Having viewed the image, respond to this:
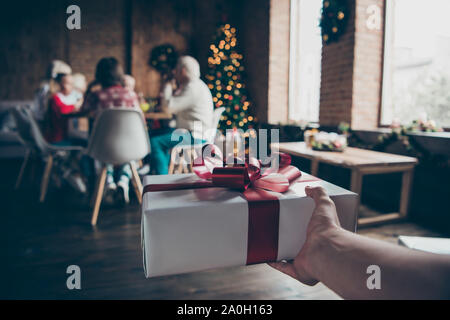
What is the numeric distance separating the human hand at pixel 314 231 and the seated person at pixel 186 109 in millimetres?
2320

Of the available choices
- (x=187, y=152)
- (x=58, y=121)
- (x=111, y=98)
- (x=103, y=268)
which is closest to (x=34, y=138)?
(x=58, y=121)

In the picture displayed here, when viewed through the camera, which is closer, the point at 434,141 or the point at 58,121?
the point at 434,141

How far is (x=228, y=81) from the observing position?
5730mm

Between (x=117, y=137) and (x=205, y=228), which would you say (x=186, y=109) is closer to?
(x=117, y=137)

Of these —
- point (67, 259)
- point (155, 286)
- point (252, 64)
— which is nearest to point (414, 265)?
point (155, 286)

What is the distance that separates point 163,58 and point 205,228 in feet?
Answer: 21.2

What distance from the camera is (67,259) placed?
1.68 metres

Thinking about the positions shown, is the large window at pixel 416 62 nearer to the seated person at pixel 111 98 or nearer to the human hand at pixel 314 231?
the seated person at pixel 111 98

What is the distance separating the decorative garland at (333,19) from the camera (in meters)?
3.39

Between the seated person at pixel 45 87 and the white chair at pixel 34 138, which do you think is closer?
the white chair at pixel 34 138

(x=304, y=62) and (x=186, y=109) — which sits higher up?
(x=304, y=62)

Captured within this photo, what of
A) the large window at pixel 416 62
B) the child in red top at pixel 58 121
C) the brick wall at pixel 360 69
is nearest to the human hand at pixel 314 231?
the large window at pixel 416 62

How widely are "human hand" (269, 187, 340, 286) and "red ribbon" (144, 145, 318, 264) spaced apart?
4 cm

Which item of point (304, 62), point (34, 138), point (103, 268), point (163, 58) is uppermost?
point (163, 58)
